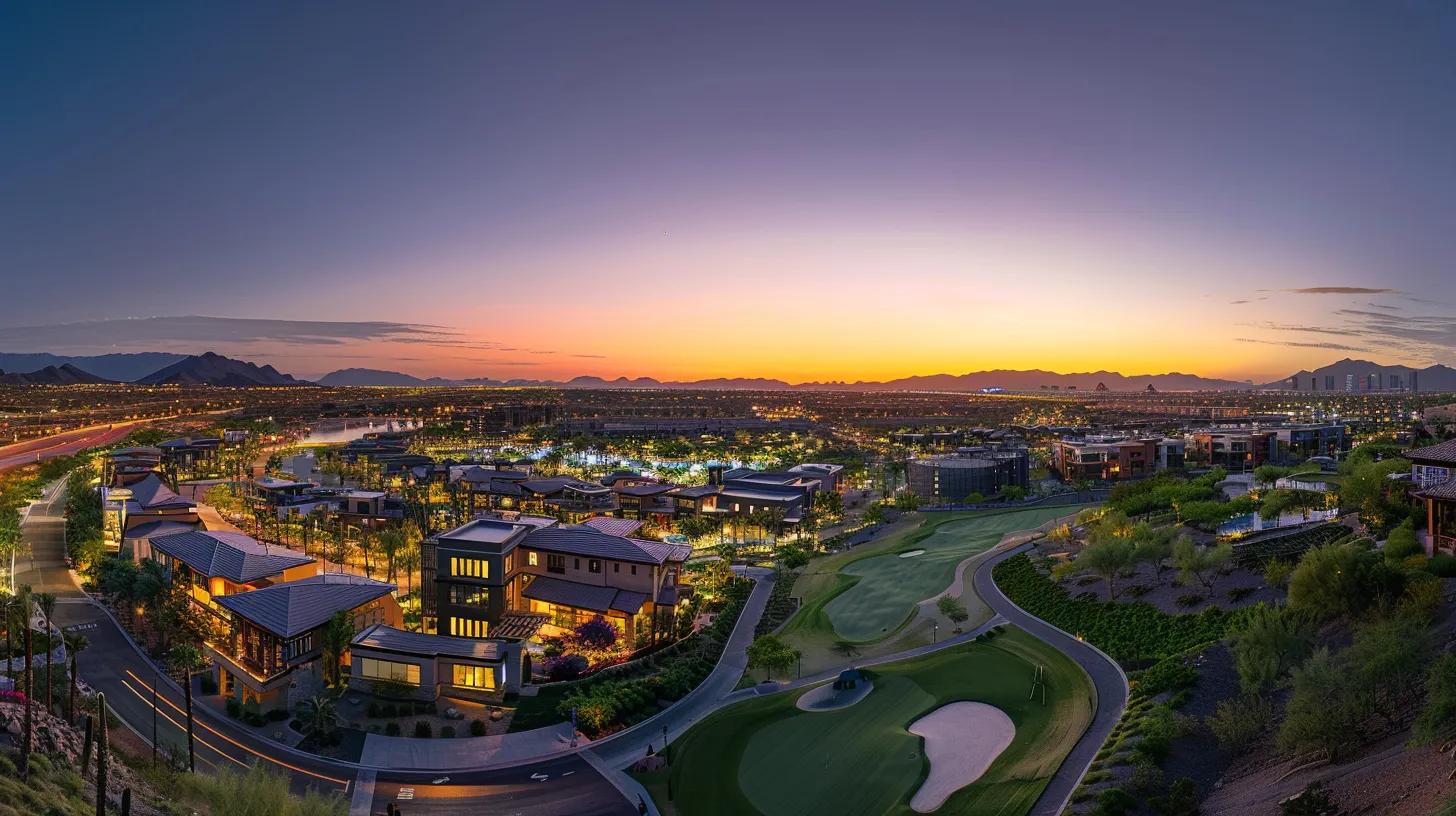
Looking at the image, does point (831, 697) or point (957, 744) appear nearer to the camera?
point (957, 744)

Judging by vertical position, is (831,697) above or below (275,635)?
below

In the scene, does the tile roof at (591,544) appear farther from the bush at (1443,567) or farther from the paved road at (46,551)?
the bush at (1443,567)

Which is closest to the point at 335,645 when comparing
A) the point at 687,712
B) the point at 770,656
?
the point at 687,712

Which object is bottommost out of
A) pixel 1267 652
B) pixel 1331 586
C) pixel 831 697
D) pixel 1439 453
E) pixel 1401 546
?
pixel 831 697

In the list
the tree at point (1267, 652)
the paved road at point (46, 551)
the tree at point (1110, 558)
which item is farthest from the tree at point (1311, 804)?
the paved road at point (46, 551)

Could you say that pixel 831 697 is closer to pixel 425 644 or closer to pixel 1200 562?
pixel 425 644

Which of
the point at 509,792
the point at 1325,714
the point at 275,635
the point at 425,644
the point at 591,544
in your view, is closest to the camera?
the point at 1325,714

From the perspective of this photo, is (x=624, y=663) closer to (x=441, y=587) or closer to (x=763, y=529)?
(x=441, y=587)
